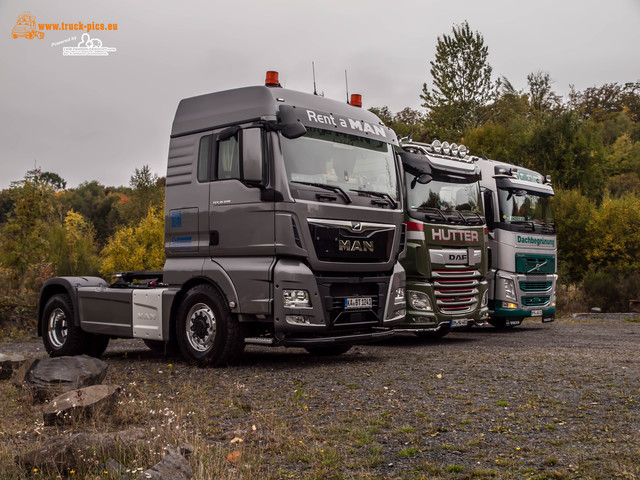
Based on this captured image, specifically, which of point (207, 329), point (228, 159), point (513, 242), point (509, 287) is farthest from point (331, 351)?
point (513, 242)

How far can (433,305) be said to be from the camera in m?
13.0

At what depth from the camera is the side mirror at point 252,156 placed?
30.1ft

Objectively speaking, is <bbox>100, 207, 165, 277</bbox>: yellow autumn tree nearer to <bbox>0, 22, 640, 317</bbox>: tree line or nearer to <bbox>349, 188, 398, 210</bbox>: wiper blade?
<bbox>0, 22, 640, 317</bbox>: tree line

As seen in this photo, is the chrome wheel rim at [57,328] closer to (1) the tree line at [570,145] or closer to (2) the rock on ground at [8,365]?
(2) the rock on ground at [8,365]

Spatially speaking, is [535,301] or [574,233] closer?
[535,301]

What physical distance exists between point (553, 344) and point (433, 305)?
241 centimetres

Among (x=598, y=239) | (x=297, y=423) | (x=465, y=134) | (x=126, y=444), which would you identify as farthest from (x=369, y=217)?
(x=465, y=134)

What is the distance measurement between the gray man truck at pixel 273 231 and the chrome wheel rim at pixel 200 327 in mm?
21

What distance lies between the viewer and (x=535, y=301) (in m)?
16.6

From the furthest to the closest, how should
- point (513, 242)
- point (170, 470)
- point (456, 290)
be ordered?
1. point (513, 242)
2. point (456, 290)
3. point (170, 470)

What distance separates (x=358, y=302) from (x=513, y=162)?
1100 centimetres

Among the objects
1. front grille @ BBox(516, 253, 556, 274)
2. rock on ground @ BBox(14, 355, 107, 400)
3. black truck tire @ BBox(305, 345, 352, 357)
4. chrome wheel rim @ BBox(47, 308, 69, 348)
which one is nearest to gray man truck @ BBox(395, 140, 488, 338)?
black truck tire @ BBox(305, 345, 352, 357)

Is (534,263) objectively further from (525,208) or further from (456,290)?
(456,290)

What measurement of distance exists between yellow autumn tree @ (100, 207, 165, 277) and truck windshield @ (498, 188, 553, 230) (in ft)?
56.6
